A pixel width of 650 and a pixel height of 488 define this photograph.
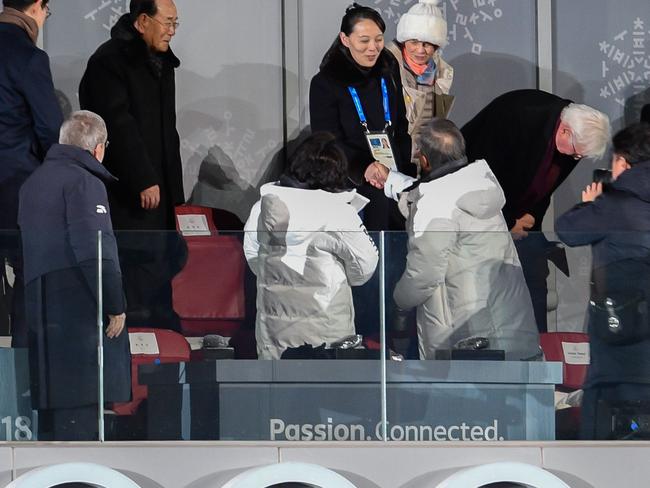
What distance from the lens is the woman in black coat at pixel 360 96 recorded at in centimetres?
967

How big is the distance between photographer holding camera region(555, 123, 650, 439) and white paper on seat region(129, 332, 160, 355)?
186cm

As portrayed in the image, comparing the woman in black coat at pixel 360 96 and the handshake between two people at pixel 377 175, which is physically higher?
the woman in black coat at pixel 360 96

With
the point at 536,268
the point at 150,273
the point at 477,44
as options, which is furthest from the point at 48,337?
the point at 477,44

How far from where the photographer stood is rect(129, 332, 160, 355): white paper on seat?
794 centimetres

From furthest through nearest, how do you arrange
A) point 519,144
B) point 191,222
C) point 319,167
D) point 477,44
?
1. point 477,44
2. point 191,222
3. point 519,144
4. point 319,167

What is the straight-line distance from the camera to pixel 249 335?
793 centimetres

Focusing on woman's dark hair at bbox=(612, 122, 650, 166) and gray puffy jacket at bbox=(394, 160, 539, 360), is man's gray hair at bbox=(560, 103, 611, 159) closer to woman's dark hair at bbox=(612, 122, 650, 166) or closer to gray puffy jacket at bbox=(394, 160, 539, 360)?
woman's dark hair at bbox=(612, 122, 650, 166)

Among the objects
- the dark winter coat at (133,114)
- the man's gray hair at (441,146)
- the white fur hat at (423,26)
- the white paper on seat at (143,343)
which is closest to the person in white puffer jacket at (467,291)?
the man's gray hair at (441,146)

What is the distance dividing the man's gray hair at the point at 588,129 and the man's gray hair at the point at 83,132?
2508 mm

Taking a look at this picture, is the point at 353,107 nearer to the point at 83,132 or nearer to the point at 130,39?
the point at 130,39

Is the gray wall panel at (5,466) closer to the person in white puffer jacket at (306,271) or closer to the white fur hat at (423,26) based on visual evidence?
the person in white puffer jacket at (306,271)

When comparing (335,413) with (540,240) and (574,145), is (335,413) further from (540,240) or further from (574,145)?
(574,145)

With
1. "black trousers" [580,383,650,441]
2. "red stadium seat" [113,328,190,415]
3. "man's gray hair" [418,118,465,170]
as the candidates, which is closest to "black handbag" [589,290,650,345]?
"black trousers" [580,383,650,441]

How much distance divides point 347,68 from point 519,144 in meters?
1.01
